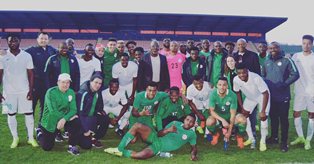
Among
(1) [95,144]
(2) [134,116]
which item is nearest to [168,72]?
(2) [134,116]

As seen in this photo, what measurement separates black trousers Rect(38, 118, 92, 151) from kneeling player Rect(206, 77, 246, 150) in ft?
7.46

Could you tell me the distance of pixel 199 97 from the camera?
21.7 feet

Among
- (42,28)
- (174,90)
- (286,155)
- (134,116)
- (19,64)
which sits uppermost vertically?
(42,28)

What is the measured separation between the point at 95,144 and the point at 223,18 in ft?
84.5

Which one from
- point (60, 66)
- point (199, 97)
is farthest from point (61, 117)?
point (199, 97)

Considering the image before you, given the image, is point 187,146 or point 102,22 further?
point 102,22

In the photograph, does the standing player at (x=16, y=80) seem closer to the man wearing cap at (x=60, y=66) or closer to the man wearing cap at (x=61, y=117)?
the man wearing cap at (x=60, y=66)

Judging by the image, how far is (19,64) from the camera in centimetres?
561

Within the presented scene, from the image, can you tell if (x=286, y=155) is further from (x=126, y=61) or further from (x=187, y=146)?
(x=126, y=61)

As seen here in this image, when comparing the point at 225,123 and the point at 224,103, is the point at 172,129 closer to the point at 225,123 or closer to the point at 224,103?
the point at 225,123

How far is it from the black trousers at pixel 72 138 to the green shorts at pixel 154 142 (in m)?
1.05

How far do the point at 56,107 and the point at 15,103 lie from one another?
854 millimetres

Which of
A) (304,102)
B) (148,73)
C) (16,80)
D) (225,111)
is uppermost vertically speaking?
(148,73)

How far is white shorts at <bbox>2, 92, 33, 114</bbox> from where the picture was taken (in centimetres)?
562
